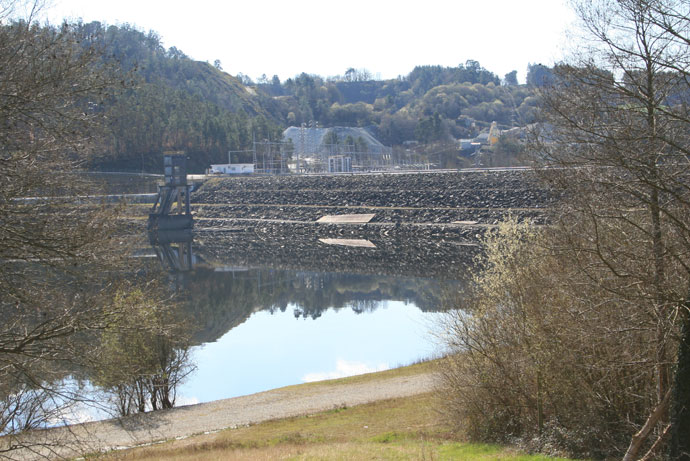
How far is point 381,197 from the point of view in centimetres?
6581

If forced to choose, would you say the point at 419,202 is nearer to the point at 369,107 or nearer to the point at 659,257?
the point at 659,257

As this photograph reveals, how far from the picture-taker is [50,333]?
6875 mm

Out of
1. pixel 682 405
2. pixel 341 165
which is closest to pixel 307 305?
pixel 682 405

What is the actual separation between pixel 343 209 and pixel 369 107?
120 metres

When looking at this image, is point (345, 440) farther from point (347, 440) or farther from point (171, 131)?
point (171, 131)

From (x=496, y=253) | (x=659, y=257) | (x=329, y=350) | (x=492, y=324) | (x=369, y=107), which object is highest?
(x=369, y=107)

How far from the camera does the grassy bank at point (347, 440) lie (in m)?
10.4

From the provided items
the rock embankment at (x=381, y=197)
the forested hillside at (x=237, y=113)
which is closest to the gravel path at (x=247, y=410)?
the rock embankment at (x=381, y=197)

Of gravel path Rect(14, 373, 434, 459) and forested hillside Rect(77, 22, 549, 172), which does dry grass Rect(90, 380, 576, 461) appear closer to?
gravel path Rect(14, 373, 434, 459)

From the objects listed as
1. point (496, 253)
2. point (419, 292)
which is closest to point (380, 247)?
point (419, 292)

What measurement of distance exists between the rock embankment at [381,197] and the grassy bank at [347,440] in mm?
37055

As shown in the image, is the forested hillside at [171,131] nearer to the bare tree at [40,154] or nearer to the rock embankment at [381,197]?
the rock embankment at [381,197]

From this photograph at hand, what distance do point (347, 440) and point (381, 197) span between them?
53.6 meters

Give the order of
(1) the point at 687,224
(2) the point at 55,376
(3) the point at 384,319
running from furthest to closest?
(3) the point at 384,319 < (2) the point at 55,376 < (1) the point at 687,224
